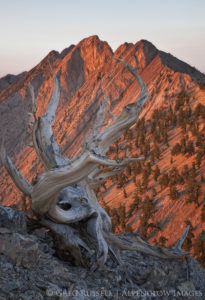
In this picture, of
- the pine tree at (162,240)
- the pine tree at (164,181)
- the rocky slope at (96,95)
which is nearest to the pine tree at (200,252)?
the pine tree at (162,240)

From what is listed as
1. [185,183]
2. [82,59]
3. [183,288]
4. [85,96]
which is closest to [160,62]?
[85,96]

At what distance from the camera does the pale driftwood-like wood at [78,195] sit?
371 centimetres

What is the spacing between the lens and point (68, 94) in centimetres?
4978

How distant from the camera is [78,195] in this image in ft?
14.1

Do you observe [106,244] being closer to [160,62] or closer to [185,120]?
[185,120]

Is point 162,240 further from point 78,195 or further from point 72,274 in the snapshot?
point 72,274

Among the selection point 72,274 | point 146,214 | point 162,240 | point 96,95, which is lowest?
point 146,214

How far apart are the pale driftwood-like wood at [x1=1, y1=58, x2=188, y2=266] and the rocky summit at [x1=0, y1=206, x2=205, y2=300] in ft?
0.47

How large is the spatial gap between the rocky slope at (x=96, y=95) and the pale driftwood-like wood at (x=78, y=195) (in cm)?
1522

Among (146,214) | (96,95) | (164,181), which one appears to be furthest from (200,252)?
(96,95)

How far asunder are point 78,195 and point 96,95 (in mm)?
40636

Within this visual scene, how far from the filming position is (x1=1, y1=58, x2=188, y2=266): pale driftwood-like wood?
3.71 meters

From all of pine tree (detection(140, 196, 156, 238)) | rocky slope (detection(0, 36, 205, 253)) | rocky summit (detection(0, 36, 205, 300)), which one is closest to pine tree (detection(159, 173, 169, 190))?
rocky summit (detection(0, 36, 205, 300))

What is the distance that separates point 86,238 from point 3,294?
1.40m
